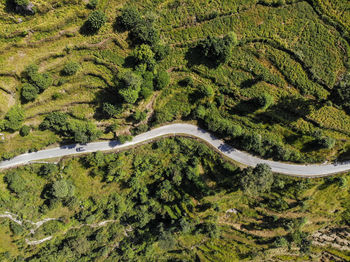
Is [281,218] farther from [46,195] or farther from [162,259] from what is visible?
[46,195]

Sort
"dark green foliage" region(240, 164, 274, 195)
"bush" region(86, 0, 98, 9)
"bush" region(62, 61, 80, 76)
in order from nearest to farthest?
"bush" region(86, 0, 98, 9) → "bush" region(62, 61, 80, 76) → "dark green foliage" region(240, 164, 274, 195)

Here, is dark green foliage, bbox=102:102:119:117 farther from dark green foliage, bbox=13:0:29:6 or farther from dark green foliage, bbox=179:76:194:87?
dark green foliage, bbox=13:0:29:6

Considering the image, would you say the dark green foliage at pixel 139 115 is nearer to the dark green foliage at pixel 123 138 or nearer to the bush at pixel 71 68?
the dark green foliage at pixel 123 138

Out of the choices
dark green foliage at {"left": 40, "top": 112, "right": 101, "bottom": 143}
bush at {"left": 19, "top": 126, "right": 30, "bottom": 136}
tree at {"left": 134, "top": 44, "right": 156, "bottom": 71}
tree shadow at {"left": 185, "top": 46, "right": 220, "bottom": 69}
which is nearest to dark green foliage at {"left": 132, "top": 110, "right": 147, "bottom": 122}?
dark green foliage at {"left": 40, "top": 112, "right": 101, "bottom": 143}

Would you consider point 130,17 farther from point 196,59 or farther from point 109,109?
point 109,109

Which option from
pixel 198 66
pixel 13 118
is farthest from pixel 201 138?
pixel 13 118

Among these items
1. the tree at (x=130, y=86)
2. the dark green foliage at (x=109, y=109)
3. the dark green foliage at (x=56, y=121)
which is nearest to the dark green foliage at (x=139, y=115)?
the dark green foliage at (x=109, y=109)

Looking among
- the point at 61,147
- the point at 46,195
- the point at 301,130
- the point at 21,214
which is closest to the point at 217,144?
the point at 301,130
